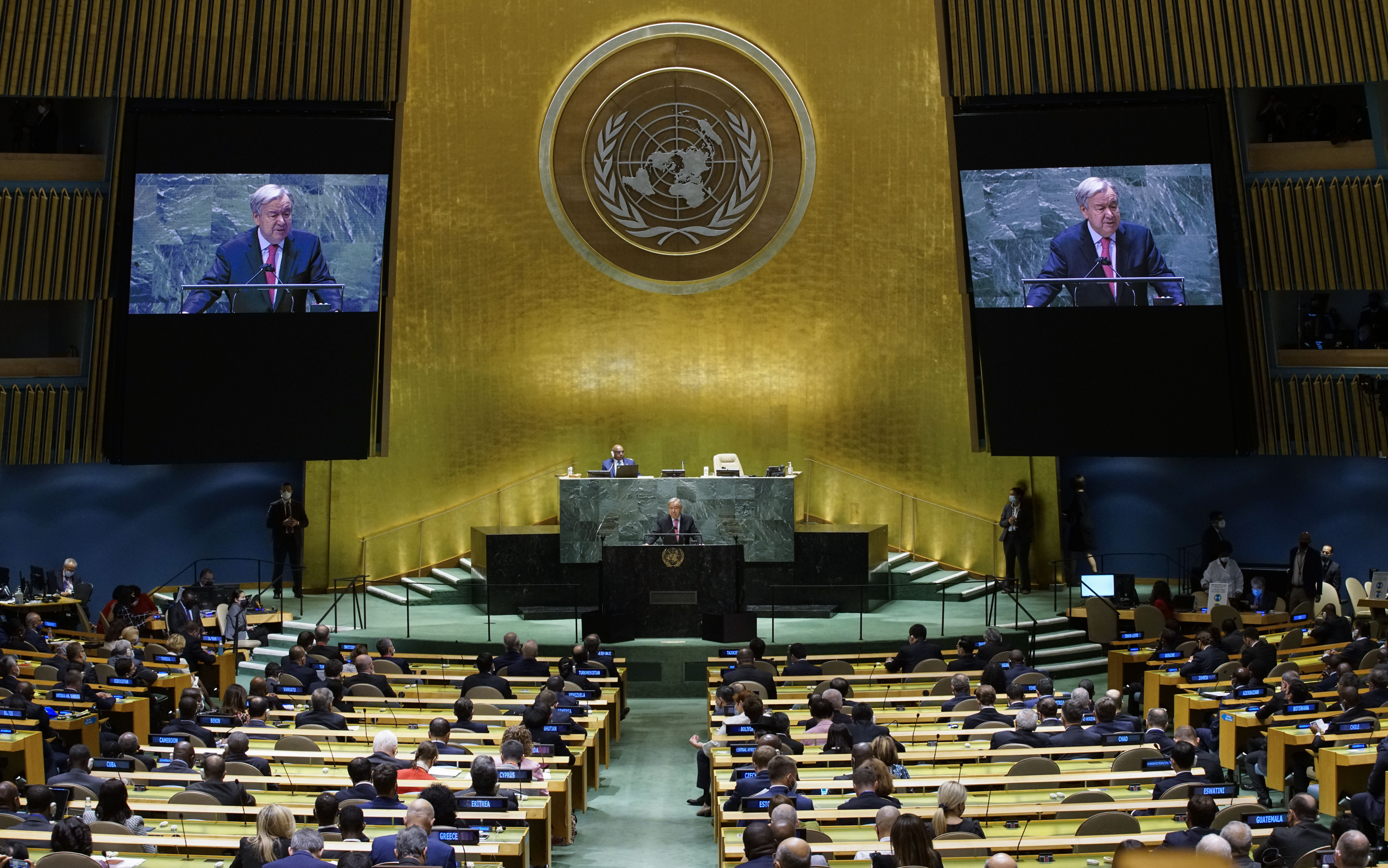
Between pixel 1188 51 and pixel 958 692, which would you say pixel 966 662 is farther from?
pixel 1188 51

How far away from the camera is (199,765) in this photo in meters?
9.14

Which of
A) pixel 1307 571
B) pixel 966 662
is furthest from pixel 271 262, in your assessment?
pixel 1307 571

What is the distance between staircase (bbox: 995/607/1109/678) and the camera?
15.6 metres

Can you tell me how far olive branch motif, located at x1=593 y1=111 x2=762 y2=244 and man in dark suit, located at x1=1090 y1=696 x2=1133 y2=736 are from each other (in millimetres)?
11232

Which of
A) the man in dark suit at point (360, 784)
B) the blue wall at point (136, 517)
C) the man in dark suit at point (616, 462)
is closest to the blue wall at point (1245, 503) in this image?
the man in dark suit at point (616, 462)

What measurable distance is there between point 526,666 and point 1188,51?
10611 mm

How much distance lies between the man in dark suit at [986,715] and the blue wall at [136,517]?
1166 cm

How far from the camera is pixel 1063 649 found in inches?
631

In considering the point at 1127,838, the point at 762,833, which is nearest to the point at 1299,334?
the point at 1127,838

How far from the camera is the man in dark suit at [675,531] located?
16.5m

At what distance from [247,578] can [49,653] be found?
5093 mm

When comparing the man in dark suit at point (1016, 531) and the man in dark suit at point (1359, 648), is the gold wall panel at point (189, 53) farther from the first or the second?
the man in dark suit at point (1359, 648)

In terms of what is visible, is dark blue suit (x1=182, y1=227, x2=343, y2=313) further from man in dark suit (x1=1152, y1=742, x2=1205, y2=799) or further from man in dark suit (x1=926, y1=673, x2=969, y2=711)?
man in dark suit (x1=1152, y1=742, x2=1205, y2=799)

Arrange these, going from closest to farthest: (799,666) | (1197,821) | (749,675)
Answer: (1197,821)
(749,675)
(799,666)
